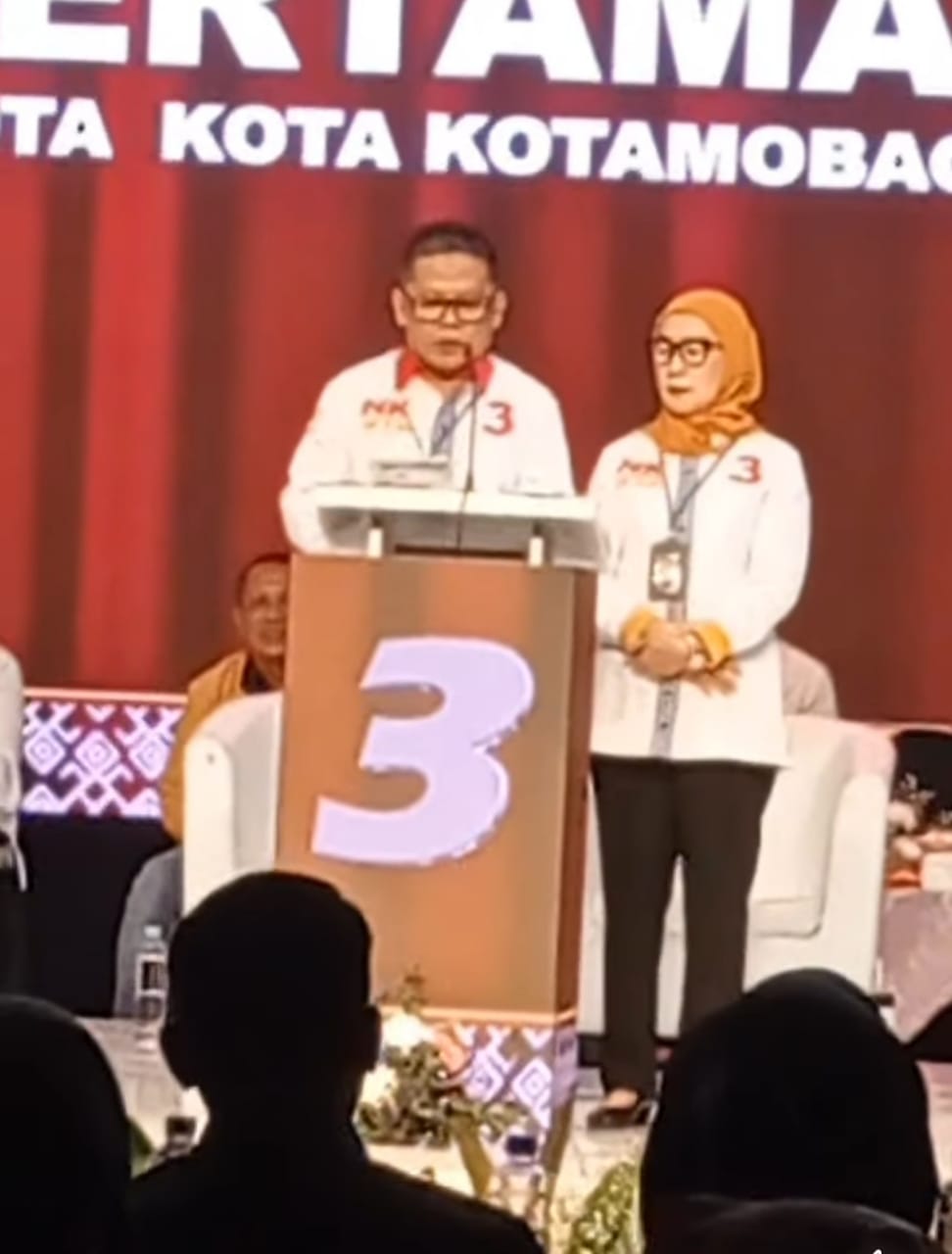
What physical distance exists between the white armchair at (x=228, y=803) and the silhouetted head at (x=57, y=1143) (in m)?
3.80

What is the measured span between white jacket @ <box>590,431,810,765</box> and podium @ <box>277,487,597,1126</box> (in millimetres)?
1238

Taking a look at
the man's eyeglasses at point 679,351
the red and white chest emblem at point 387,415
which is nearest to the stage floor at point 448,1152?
the red and white chest emblem at point 387,415

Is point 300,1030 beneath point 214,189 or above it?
beneath

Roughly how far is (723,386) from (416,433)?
606mm

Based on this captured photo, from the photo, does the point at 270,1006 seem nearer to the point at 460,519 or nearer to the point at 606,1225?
the point at 606,1225

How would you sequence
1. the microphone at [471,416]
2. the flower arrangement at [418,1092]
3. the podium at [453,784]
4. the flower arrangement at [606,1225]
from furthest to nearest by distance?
1. the microphone at [471,416]
2. the podium at [453,784]
3. the flower arrangement at [418,1092]
4. the flower arrangement at [606,1225]

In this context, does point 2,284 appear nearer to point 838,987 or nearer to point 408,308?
point 408,308

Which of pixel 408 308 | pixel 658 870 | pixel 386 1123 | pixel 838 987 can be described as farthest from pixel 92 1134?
pixel 408 308

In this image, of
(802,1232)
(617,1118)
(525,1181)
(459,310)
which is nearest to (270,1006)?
(802,1232)

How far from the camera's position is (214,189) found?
611 cm

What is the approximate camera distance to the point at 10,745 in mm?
5992

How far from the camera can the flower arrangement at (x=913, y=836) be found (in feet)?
19.3

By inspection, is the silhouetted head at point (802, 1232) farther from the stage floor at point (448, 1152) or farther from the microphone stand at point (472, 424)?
the microphone stand at point (472, 424)

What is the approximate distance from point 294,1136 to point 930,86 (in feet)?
14.3
